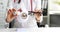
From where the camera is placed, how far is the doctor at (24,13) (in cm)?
88

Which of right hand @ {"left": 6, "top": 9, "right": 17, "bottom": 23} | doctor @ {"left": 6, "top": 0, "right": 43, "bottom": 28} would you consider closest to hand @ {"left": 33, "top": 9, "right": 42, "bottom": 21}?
doctor @ {"left": 6, "top": 0, "right": 43, "bottom": 28}

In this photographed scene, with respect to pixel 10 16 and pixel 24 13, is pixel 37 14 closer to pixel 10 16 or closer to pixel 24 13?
pixel 24 13

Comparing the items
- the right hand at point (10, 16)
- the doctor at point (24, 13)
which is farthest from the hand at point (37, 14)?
the right hand at point (10, 16)

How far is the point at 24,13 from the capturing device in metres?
0.90

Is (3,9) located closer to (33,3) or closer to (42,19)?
(33,3)

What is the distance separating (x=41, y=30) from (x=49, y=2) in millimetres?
336

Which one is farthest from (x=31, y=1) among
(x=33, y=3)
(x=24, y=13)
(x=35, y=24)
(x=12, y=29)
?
(x=12, y=29)

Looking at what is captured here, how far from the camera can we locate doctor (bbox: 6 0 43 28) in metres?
0.88

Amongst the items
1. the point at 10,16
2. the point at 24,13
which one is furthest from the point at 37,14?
the point at 10,16

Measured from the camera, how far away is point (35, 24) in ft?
2.98

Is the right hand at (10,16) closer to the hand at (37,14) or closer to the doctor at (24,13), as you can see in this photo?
the doctor at (24,13)

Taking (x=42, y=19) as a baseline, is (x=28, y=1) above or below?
above

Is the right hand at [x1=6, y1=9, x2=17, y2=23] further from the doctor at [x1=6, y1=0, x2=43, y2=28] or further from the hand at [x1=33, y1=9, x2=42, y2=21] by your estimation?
the hand at [x1=33, y1=9, x2=42, y2=21]

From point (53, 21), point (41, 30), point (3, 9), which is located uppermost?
point (3, 9)
